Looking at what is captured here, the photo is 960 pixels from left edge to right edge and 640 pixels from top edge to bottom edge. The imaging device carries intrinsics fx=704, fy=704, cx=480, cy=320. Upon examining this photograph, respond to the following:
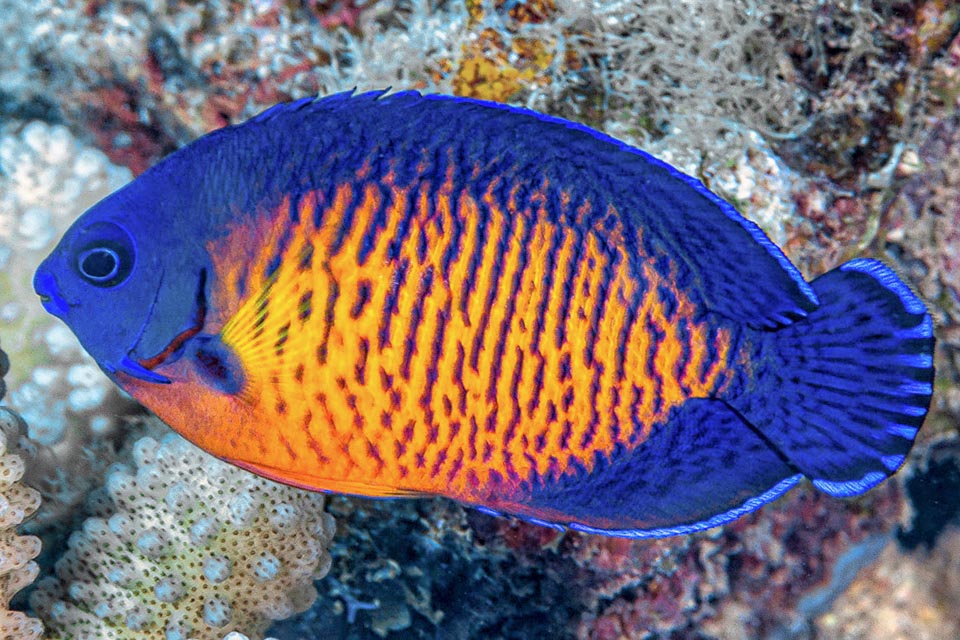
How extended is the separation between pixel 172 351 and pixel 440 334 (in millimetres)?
491

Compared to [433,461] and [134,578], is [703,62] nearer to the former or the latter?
[433,461]

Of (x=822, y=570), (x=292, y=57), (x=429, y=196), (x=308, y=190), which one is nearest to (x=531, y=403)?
(x=429, y=196)

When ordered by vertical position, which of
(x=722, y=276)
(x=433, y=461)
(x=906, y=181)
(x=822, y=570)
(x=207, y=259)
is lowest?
(x=822, y=570)

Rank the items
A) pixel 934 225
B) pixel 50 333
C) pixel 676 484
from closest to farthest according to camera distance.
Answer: pixel 676 484 < pixel 50 333 < pixel 934 225

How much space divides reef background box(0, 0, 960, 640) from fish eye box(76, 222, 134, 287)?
0.98 meters

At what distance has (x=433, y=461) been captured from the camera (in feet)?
4.27

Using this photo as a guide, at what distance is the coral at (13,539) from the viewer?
6.00ft

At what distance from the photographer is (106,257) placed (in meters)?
1.29

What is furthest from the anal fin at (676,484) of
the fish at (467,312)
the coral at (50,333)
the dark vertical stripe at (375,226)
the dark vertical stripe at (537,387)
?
the coral at (50,333)

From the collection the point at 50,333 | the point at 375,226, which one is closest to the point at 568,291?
the point at 375,226

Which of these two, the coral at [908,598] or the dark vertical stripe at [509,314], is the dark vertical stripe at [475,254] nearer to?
the dark vertical stripe at [509,314]

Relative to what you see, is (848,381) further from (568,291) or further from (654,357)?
(568,291)

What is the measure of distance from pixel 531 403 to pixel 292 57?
1865mm

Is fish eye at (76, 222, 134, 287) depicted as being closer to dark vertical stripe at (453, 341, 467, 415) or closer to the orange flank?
the orange flank
